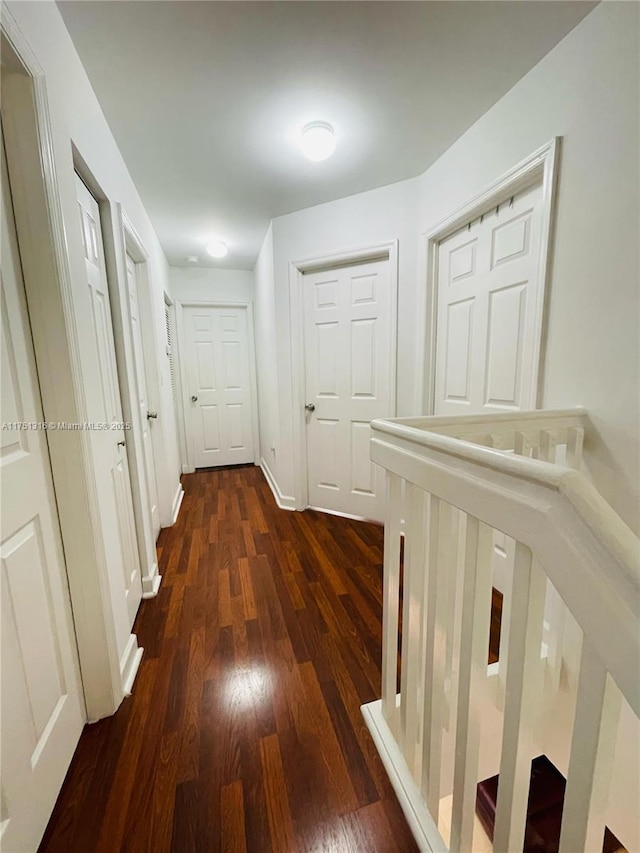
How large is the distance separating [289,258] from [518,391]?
1925 millimetres

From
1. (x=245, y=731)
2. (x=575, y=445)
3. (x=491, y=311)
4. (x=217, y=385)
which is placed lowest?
(x=245, y=731)

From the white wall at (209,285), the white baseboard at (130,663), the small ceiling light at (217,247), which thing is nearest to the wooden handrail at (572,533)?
the white baseboard at (130,663)

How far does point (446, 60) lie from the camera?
1.35 meters

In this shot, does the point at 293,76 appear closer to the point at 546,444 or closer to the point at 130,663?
the point at 546,444

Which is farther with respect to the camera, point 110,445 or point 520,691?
point 110,445

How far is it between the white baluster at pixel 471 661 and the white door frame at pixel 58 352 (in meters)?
1.11

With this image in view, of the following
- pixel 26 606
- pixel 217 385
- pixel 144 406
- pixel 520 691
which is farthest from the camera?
pixel 217 385

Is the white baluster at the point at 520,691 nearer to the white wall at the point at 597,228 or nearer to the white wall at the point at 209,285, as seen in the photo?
the white wall at the point at 597,228

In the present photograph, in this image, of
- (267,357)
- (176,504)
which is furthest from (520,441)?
(176,504)

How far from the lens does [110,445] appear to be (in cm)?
143

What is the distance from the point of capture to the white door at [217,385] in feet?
12.9

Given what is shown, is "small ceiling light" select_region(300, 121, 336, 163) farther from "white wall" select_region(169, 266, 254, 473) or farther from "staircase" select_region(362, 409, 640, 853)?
"white wall" select_region(169, 266, 254, 473)

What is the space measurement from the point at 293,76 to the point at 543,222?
1180mm

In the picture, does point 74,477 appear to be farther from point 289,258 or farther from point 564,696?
point 289,258
